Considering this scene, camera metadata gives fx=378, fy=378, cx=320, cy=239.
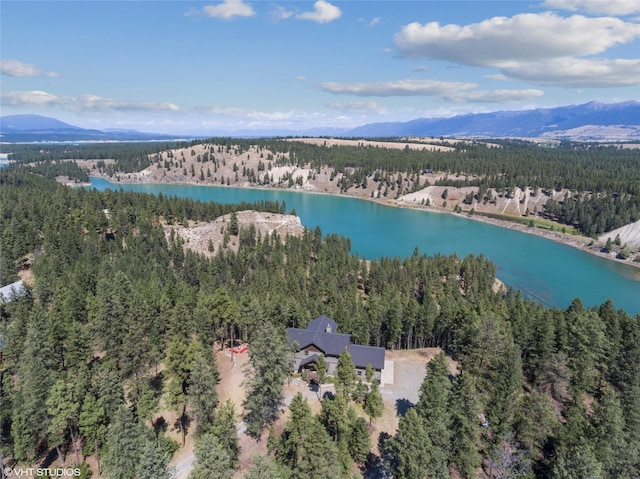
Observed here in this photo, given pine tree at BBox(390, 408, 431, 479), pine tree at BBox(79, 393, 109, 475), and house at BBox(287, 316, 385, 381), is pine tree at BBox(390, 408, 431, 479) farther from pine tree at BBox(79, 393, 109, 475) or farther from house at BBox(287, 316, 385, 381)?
pine tree at BBox(79, 393, 109, 475)

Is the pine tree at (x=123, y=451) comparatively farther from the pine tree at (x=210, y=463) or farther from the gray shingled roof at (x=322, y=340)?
the gray shingled roof at (x=322, y=340)

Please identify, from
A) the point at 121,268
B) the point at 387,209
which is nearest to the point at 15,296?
the point at 121,268

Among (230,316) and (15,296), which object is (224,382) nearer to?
(230,316)

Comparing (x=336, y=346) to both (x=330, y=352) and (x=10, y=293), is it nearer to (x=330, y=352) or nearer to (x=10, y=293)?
(x=330, y=352)

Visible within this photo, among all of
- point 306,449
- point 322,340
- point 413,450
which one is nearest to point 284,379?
point 306,449

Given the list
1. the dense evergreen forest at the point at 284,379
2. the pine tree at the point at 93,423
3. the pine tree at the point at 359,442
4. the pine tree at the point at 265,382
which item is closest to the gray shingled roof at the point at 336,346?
the dense evergreen forest at the point at 284,379

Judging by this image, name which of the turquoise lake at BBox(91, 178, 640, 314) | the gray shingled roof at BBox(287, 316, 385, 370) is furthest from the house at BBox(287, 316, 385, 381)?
the turquoise lake at BBox(91, 178, 640, 314)
